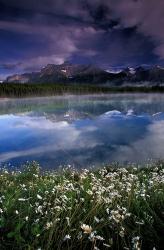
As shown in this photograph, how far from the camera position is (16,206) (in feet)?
25.4

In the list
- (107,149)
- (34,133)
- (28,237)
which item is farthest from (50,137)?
(28,237)

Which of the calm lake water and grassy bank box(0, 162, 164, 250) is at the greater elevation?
grassy bank box(0, 162, 164, 250)

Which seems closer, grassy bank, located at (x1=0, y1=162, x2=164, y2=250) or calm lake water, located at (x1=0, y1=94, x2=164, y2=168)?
grassy bank, located at (x1=0, y1=162, x2=164, y2=250)

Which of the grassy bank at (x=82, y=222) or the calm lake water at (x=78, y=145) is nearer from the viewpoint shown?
the grassy bank at (x=82, y=222)

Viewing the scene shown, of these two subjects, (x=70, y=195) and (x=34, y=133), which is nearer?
(x=70, y=195)

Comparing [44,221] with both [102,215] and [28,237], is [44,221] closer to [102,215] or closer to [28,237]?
[28,237]

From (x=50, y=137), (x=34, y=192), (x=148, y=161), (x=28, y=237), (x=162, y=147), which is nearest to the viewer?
(x=28, y=237)

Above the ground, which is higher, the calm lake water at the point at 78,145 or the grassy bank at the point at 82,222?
the grassy bank at the point at 82,222

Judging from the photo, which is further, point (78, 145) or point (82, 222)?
point (78, 145)

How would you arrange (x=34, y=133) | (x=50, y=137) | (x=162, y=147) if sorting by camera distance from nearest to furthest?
(x=162, y=147)
(x=50, y=137)
(x=34, y=133)

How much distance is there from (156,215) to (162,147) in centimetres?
2398

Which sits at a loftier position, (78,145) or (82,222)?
(82,222)

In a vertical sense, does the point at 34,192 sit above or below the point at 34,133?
above

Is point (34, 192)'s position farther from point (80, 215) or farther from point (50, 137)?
point (50, 137)
